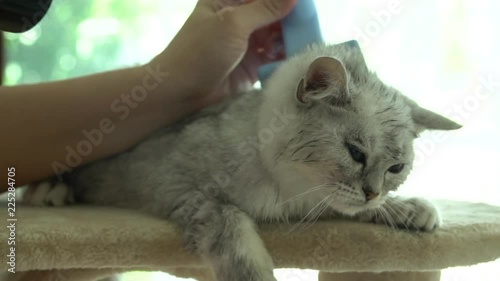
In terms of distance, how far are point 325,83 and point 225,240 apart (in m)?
0.34

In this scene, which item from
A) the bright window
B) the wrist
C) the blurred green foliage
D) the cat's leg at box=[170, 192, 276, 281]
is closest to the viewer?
the cat's leg at box=[170, 192, 276, 281]

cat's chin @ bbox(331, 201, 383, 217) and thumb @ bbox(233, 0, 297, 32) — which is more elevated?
thumb @ bbox(233, 0, 297, 32)

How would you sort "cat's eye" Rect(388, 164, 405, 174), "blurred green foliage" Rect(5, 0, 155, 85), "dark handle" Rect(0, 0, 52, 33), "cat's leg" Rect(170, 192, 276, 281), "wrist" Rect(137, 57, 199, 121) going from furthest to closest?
"blurred green foliage" Rect(5, 0, 155, 85), "wrist" Rect(137, 57, 199, 121), "dark handle" Rect(0, 0, 52, 33), "cat's eye" Rect(388, 164, 405, 174), "cat's leg" Rect(170, 192, 276, 281)

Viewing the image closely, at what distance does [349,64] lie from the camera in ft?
3.67

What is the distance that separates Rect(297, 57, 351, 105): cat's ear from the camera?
974mm

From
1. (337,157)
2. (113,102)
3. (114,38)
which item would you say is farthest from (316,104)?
(114,38)

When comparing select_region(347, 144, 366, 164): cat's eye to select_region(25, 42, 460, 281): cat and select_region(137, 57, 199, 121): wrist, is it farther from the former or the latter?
select_region(137, 57, 199, 121): wrist

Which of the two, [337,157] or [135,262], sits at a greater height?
[337,157]

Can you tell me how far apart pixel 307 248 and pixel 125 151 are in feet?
1.86

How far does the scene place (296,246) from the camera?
3.18ft

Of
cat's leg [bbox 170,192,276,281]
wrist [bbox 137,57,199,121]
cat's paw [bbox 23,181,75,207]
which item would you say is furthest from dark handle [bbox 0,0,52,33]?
cat's leg [bbox 170,192,276,281]

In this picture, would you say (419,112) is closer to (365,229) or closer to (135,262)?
(365,229)

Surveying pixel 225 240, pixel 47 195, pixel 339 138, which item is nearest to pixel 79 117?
pixel 47 195

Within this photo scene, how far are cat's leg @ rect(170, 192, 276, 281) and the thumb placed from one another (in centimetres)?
44
